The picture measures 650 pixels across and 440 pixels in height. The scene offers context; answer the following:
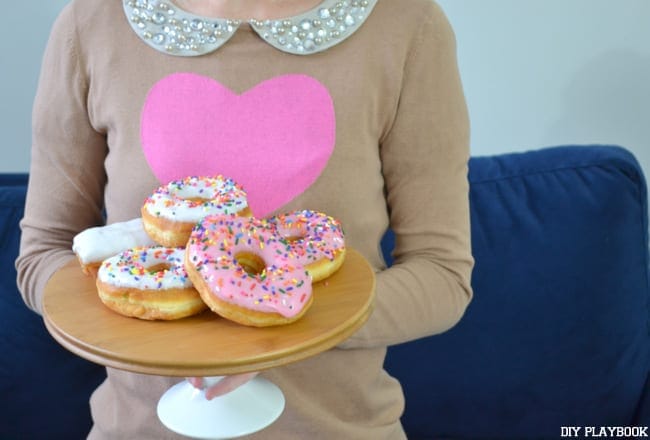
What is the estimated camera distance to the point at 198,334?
0.66 m

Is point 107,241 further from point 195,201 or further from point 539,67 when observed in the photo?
point 539,67

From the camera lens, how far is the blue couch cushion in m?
Answer: 1.52

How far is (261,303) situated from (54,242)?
470 millimetres

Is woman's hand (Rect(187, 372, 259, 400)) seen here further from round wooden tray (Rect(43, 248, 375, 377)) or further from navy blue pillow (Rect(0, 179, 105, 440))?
navy blue pillow (Rect(0, 179, 105, 440))

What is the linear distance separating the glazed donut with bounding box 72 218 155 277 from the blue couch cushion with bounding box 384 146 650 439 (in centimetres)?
84

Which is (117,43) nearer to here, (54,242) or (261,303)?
(54,242)

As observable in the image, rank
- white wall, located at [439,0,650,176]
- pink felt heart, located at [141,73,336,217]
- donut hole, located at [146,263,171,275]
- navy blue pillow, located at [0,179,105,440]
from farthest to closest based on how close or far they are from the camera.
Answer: white wall, located at [439,0,650,176] < navy blue pillow, located at [0,179,105,440] < pink felt heart, located at [141,73,336,217] < donut hole, located at [146,263,171,275]

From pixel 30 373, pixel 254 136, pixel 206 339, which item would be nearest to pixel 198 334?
pixel 206 339

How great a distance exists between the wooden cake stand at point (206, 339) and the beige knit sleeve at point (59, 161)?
0.22 metres

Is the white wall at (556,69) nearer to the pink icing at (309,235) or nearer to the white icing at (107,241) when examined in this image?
the pink icing at (309,235)

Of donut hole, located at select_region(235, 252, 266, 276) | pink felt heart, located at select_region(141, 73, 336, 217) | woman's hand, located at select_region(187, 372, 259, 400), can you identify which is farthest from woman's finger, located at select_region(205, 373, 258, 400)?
pink felt heart, located at select_region(141, 73, 336, 217)

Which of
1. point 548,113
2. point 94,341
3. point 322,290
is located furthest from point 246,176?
point 548,113

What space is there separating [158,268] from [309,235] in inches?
6.4

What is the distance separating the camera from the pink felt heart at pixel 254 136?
93 centimetres
